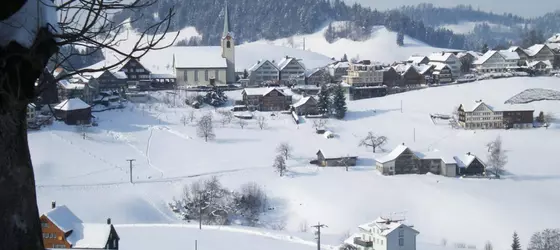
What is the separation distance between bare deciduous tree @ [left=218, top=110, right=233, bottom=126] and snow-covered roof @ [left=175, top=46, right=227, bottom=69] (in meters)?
4.92

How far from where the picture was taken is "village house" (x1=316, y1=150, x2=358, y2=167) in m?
14.0

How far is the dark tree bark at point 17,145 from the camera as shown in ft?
3.11

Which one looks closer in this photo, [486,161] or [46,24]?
[46,24]

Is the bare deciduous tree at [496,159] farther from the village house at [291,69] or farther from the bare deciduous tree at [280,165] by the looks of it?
the village house at [291,69]

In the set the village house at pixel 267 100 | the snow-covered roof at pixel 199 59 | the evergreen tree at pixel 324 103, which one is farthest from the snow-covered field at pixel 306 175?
the snow-covered roof at pixel 199 59

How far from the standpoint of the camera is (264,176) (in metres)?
13.1

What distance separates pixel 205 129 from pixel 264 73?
825cm

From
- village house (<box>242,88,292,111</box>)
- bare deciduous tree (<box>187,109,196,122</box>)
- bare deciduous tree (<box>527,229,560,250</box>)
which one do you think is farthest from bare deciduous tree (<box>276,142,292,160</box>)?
bare deciduous tree (<box>527,229,560,250</box>)

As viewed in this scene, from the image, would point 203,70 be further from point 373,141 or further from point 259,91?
point 373,141

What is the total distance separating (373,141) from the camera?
15398 millimetres

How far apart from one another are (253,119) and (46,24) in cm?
1685

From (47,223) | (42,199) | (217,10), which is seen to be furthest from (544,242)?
(217,10)

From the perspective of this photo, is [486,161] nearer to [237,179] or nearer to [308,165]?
[308,165]

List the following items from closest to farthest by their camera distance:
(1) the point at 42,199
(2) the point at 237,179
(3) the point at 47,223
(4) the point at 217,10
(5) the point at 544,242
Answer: (3) the point at 47,223 < (5) the point at 544,242 < (1) the point at 42,199 < (2) the point at 237,179 < (4) the point at 217,10
